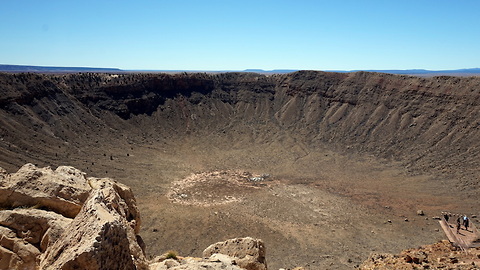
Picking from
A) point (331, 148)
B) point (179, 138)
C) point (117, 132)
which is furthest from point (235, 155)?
point (117, 132)

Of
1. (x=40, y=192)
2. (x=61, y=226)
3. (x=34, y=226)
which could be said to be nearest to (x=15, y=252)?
(x=34, y=226)

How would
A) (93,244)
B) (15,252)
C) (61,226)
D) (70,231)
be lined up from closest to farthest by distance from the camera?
(93,244)
(70,231)
(15,252)
(61,226)

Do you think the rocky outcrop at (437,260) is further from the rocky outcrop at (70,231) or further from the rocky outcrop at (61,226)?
the rocky outcrop at (61,226)

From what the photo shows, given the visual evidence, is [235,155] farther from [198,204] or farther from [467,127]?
[467,127]

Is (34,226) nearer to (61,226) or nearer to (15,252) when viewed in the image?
(61,226)

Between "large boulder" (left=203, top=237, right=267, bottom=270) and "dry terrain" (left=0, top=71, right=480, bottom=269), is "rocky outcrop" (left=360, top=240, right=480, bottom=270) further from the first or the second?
"dry terrain" (left=0, top=71, right=480, bottom=269)

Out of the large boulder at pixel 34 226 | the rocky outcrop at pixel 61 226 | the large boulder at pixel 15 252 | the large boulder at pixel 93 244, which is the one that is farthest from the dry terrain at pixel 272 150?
the large boulder at pixel 93 244
